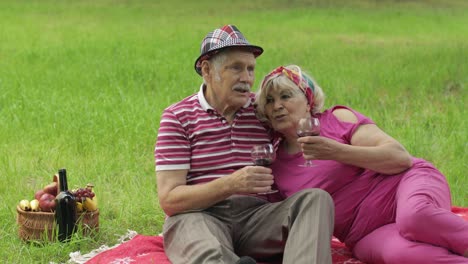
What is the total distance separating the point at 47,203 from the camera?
19.2 ft

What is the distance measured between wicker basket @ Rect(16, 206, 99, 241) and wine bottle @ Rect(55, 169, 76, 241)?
49mm

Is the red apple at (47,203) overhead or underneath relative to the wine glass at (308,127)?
underneath

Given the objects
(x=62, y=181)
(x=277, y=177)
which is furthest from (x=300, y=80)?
(x=62, y=181)

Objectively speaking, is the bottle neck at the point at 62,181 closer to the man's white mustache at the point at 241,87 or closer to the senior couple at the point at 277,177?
the senior couple at the point at 277,177

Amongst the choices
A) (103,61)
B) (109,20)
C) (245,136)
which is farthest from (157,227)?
(109,20)

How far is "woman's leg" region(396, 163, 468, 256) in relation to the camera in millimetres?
4605

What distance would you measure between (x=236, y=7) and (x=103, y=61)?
37.3ft

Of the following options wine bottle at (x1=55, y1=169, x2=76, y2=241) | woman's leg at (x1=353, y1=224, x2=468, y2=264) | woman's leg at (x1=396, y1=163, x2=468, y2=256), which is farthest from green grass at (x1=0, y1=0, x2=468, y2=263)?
woman's leg at (x1=396, y1=163, x2=468, y2=256)

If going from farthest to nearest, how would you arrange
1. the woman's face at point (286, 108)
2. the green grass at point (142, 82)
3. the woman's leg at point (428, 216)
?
the green grass at point (142, 82) → the woman's face at point (286, 108) → the woman's leg at point (428, 216)

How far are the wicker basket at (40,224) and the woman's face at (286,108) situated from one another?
5.47 ft

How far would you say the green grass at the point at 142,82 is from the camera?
745cm

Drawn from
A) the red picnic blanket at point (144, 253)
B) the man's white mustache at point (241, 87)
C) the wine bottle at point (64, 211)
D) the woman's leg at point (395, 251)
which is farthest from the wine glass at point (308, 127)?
the wine bottle at point (64, 211)

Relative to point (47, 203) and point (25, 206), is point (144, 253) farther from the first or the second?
point (25, 206)

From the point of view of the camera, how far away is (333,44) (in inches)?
639
